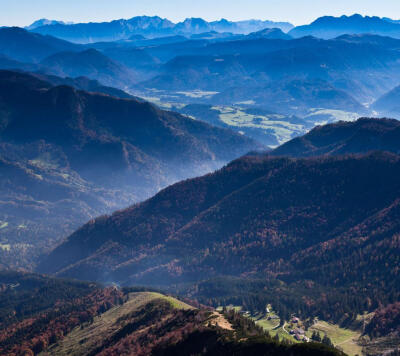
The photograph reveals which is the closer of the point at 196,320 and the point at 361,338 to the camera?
the point at 196,320

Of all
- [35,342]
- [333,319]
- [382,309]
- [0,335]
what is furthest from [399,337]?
[0,335]

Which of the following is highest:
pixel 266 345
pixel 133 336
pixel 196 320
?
pixel 266 345

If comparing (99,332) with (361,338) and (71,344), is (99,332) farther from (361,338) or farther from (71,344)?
(361,338)

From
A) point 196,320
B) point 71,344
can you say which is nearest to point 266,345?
point 196,320

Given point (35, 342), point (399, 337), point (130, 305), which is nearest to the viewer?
point (399, 337)

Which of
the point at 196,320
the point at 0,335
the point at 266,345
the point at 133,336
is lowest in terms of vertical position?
the point at 0,335

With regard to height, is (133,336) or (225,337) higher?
(225,337)

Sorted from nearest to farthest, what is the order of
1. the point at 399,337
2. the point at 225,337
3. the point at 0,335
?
the point at 225,337 → the point at 399,337 → the point at 0,335

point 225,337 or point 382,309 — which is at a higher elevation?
point 225,337

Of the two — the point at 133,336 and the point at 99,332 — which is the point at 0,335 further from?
the point at 133,336
